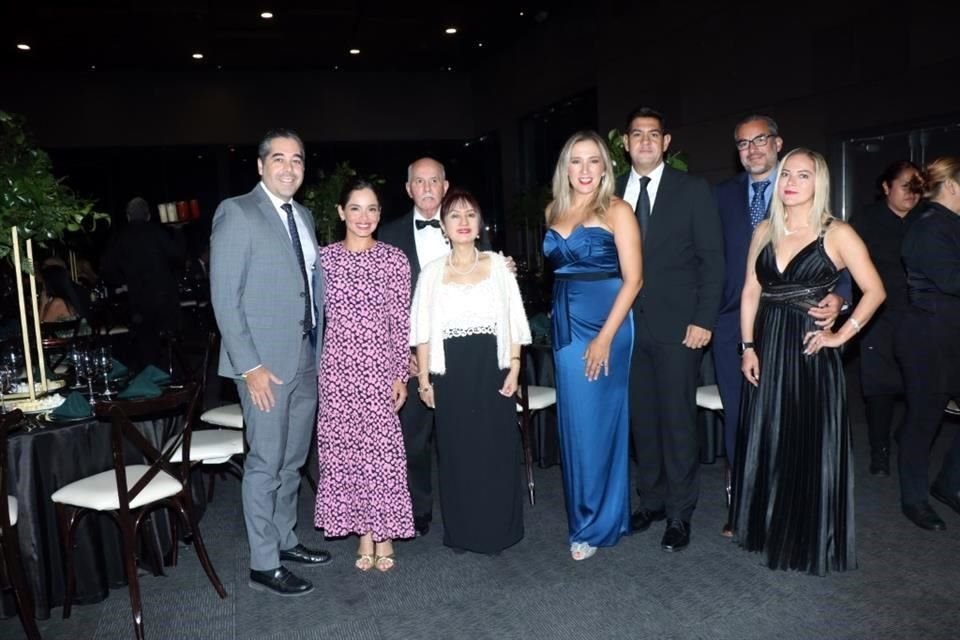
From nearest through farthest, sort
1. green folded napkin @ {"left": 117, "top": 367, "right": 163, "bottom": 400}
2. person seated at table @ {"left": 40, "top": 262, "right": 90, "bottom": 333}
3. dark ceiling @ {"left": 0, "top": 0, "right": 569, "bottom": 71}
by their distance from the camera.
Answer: green folded napkin @ {"left": 117, "top": 367, "right": 163, "bottom": 400} → person seated at table @ {"left": 40, "top": 262, "right": 90, "bottom": 333} → dark ceiling @ {"left": 0, "top": 0, "right": 569, "bottom": 71}

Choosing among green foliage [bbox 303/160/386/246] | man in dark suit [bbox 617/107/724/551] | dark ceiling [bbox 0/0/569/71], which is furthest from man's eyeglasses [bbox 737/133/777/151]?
dark ceiling [bbox 0/0/569/71]

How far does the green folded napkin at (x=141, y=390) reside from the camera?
3500mm

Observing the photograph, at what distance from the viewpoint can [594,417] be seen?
3449 mm

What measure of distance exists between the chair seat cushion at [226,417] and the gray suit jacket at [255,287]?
1.34 meters

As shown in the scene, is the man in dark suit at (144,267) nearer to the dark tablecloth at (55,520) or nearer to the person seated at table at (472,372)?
the dark tablecloth at (55,520)

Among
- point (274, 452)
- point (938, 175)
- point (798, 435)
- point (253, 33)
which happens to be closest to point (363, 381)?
point (274, 452)

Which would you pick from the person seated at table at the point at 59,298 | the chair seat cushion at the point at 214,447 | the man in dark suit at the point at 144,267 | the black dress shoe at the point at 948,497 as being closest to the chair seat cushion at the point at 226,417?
the chair seat cushion at the point at 214,447

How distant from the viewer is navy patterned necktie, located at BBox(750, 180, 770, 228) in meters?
3.73

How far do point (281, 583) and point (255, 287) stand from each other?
1.31 metres

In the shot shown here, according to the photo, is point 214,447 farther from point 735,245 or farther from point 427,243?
point 735,245

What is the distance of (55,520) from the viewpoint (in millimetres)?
3279

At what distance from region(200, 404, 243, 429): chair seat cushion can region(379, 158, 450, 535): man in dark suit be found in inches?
45.8

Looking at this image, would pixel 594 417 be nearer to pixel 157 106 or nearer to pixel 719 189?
pixel 719 189

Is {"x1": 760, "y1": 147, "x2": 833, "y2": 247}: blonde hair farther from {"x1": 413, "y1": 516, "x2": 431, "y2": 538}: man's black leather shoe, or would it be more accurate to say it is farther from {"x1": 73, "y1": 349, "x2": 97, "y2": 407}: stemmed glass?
{"x1": 73, "y1": 349, "x2": 97, "y2": 407}: stemmed glass
